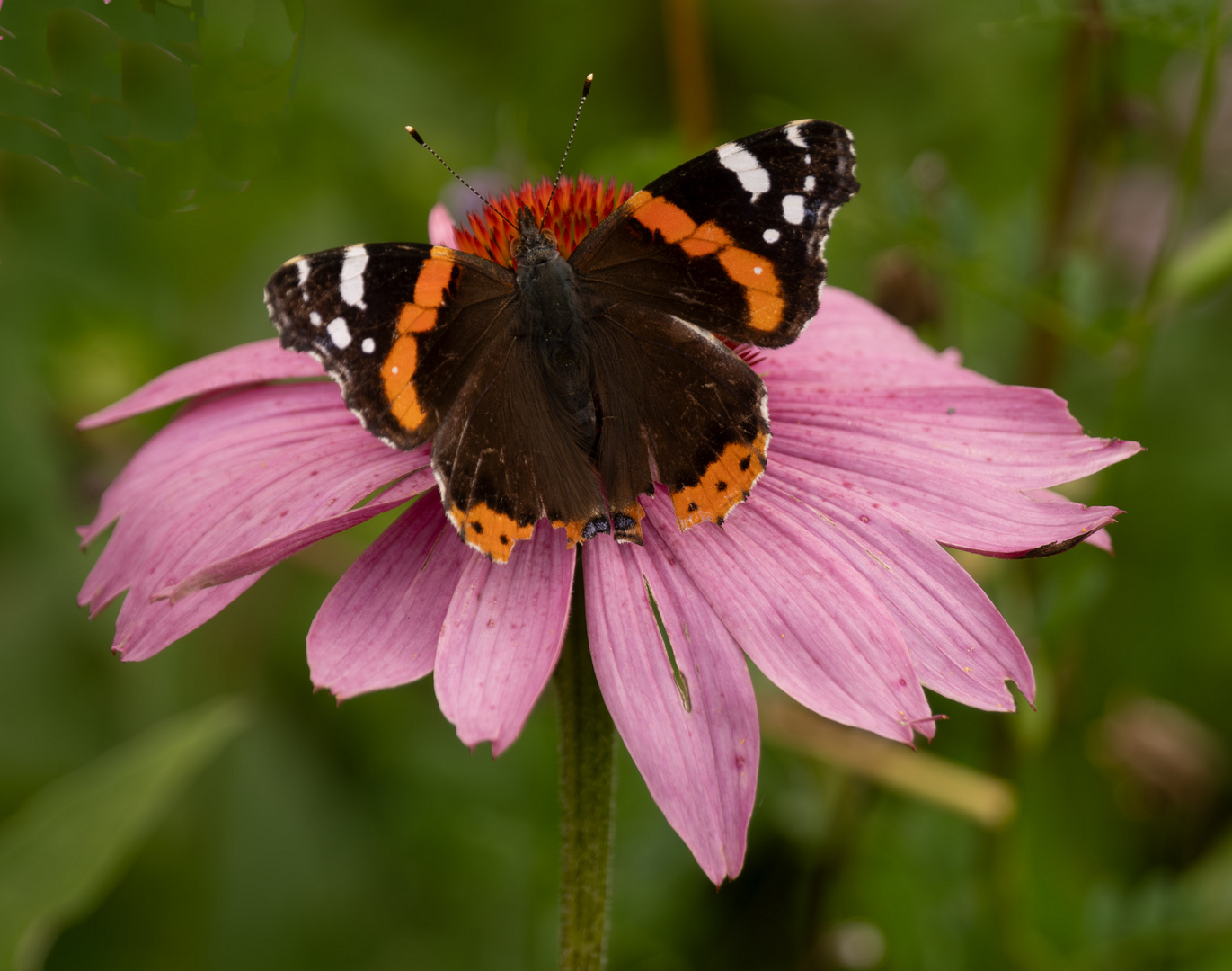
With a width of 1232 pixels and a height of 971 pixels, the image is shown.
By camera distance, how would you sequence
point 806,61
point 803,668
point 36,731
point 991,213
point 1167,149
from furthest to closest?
point 806,61
point 1167,149
point 991,213
point 36,731
point 803,668

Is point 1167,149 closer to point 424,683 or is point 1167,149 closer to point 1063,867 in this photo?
point 1063,867

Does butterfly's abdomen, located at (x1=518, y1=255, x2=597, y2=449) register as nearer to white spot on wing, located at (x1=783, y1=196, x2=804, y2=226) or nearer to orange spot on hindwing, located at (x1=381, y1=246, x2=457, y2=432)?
orange spot on hindwing, located at (x1=381, y1=246, x2=457, y2=432)

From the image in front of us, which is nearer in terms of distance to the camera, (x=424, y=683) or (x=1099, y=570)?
(x=1099, y=570)

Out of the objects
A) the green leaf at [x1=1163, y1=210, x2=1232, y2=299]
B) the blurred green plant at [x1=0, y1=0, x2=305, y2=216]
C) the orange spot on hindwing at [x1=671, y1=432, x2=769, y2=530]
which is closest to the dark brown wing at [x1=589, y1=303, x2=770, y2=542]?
the orange spot on hindwing at [x1=671, y1=432, x2=769, y2=530]

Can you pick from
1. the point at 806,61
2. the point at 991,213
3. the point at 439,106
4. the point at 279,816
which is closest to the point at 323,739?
the point at 279,816

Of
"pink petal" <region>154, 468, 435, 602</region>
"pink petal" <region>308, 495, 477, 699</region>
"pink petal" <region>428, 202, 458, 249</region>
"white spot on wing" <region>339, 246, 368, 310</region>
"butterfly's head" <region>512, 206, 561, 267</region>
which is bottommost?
"pink petal" <region>308, 495, 477, 699</region>

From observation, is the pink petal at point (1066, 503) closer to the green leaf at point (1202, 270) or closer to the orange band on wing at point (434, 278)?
the green leaf at point (1202, 270)
